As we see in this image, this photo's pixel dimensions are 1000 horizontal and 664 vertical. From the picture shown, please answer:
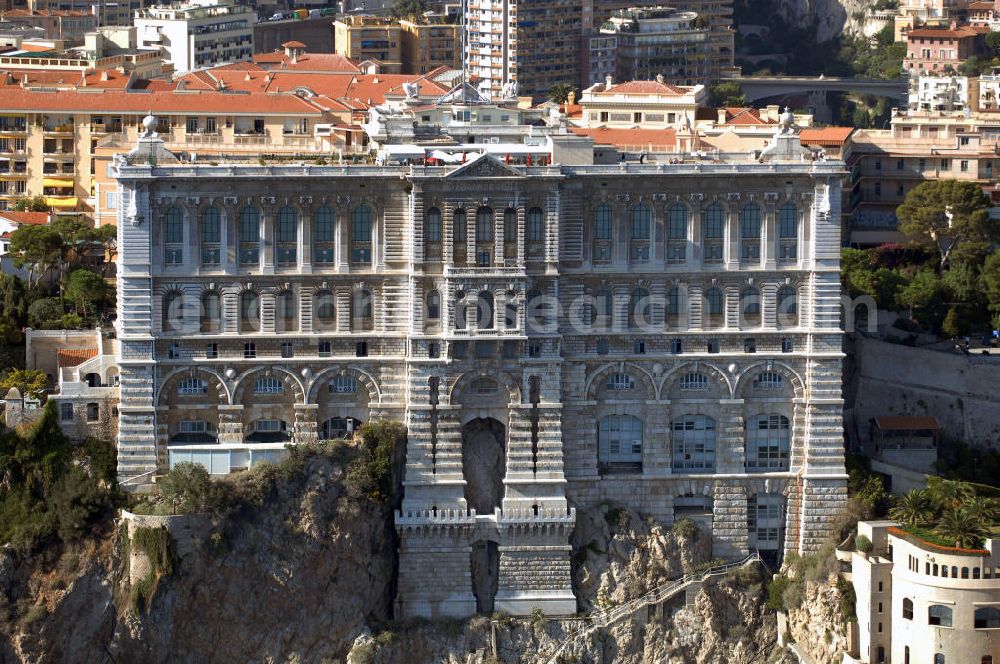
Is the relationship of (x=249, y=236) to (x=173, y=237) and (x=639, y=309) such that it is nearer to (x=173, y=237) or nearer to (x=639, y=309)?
(x=173, y=237)

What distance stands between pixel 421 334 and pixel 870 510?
16.8 metres

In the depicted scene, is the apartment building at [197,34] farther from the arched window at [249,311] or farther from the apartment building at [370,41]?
the arched window at [249,311]

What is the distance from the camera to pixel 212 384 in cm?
10144

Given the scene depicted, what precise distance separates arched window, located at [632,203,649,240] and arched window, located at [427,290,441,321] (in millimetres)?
6986

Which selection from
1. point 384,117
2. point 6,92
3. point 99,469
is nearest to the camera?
point 99,469

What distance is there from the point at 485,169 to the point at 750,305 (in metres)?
10.3

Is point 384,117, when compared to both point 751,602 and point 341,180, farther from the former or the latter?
point 751,602

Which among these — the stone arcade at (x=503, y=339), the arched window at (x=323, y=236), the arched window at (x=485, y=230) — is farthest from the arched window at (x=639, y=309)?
the arched window at (x=323, y=236)

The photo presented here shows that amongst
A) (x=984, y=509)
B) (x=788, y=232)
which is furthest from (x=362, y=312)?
(x=984, y=509)

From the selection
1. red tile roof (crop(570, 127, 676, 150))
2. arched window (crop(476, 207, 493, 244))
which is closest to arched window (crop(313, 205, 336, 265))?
arched window (crop(476, 207, 493, 244))

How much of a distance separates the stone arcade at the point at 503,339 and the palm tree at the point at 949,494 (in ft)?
10.9

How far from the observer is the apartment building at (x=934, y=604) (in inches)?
3858

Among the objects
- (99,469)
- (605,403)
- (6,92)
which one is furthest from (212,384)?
(6,92)

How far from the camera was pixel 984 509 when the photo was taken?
3952 inches
